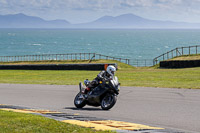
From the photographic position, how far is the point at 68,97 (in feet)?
56.3

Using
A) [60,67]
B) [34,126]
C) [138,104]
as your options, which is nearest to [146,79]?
[138,104]

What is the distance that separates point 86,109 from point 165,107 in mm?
2796

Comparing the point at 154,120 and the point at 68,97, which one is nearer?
the point at 154,120

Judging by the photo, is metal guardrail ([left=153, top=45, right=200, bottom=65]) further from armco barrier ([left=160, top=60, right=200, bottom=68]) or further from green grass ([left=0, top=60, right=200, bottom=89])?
green grass ([left=0, top=60, right=200, bottom=89])

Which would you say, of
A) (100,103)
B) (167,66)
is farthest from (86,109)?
(167,66)

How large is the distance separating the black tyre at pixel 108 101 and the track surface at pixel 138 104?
0.66 ft

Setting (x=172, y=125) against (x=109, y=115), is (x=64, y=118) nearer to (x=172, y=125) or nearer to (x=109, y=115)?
(x=109, y=115)

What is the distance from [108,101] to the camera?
12781mm

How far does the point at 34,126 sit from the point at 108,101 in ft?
13.3

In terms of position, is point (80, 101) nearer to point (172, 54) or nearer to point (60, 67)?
point (60, 67)

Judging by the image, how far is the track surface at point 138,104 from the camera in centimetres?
1061

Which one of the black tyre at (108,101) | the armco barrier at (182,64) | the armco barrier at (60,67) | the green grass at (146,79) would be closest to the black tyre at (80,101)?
the black tyre at (108,101)

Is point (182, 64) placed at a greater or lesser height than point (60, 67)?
greater

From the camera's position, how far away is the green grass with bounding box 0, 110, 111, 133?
8734mm
